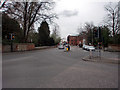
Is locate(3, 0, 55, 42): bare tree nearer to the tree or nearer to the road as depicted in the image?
the tree

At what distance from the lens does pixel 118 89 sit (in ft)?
11.7

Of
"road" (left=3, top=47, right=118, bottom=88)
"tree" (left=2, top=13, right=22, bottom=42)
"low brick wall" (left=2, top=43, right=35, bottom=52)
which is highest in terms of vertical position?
"tree" (left=2, top=13, right=22, bottom=42)

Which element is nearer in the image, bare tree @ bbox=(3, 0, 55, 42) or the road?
the road

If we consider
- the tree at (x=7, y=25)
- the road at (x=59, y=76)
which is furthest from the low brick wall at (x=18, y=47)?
the road at (x=59, y=76)

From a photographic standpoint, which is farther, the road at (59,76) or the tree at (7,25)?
the tree at (7,25)

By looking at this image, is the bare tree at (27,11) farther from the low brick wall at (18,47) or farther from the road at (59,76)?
the road at (59,76)

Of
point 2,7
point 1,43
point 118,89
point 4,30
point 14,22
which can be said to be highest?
point 2,7

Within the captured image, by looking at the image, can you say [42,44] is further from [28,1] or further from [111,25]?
[111,25]

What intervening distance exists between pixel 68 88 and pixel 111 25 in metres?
31.5

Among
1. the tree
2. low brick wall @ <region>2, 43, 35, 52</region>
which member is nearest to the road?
low brick wall @ <region>2, 43, 35, 52</region>

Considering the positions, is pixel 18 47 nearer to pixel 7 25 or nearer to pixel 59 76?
pixel 7 25

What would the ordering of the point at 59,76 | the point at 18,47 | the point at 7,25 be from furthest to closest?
the point at 18,47
the point at 7,25
the point at 59,76

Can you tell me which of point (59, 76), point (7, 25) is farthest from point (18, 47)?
point (59, 76)

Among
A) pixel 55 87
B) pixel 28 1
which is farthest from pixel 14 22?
pixel 55 87
